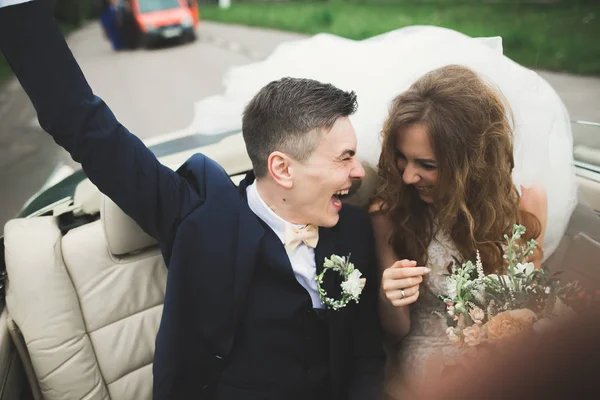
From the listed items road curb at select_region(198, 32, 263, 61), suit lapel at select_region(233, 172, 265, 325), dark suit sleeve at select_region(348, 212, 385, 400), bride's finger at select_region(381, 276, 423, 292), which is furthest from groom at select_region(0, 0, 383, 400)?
road curb at select_region(198, 32, 263, 61)

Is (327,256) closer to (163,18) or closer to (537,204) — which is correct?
(537,204)

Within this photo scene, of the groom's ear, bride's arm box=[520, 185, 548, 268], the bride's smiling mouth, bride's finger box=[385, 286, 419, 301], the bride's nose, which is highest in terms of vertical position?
the groom's ear

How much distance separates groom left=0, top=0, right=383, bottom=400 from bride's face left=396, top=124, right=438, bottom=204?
214 mm

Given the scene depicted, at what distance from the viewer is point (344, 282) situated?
55.9 inches

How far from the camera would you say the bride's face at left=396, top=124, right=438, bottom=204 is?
1.52m

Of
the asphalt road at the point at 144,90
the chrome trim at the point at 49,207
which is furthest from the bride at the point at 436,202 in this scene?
the chrome trim at the point at 49,207

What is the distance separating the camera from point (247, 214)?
1.44m

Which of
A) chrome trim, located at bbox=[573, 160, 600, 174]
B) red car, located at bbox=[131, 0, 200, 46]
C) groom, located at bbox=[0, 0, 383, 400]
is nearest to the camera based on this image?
groom, located at bbox=[0, 0, 383, 400]

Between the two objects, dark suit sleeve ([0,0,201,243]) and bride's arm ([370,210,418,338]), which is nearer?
dark suit sleeve ([0,0,201,243])

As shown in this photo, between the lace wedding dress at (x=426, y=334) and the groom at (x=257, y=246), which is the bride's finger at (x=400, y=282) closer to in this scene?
the groom at (x=257, y=246)

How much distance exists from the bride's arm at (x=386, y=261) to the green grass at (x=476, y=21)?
90cm

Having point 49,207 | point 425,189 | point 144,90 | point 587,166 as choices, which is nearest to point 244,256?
point 425,189

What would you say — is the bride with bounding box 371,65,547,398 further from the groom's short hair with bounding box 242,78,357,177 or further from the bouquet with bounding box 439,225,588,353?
the groom's short hair with bounding box 242,78,357,177

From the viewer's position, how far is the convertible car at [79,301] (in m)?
1.42
